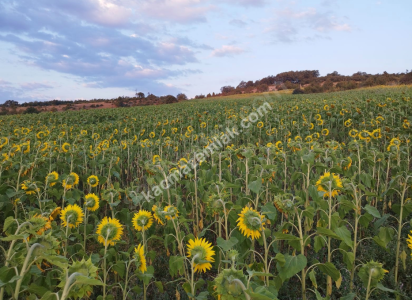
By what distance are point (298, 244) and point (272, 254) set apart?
1.37 meters

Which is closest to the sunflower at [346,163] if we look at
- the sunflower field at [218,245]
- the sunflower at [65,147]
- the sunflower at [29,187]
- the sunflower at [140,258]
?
the sunflower field at [218,245]

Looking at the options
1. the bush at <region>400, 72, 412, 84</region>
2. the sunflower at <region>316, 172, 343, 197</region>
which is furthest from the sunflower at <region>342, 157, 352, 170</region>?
the bush at <region>400, 72, 412, 84</region>

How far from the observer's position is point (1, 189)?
3381 millimetres

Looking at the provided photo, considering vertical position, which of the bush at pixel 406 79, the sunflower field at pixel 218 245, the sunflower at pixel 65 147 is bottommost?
the sunflower field at pixel 218 245

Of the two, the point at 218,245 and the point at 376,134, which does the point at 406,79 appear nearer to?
the point at 376,134

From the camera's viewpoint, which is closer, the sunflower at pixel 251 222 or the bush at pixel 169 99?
the sunflower at pixel 251 222

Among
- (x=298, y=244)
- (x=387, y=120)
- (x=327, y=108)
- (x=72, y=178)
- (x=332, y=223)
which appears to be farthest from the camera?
(x=327, y=108)

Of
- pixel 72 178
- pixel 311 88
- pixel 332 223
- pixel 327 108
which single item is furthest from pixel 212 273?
pixel 311 88

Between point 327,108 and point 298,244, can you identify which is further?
point 327,108

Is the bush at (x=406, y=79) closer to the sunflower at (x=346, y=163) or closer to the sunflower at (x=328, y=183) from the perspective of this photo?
the sunflower at (x=346, y=163)

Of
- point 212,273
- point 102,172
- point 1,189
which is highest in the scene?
point 1,189

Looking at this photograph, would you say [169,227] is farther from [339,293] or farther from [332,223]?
[339,293]

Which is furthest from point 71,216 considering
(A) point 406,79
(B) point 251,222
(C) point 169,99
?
(A) point 406,79

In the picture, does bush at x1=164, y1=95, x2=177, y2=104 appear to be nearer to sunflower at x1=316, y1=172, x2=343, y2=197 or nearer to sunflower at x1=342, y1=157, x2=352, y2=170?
sunflower at x1=342, y1=157, x2=352, y2=170
